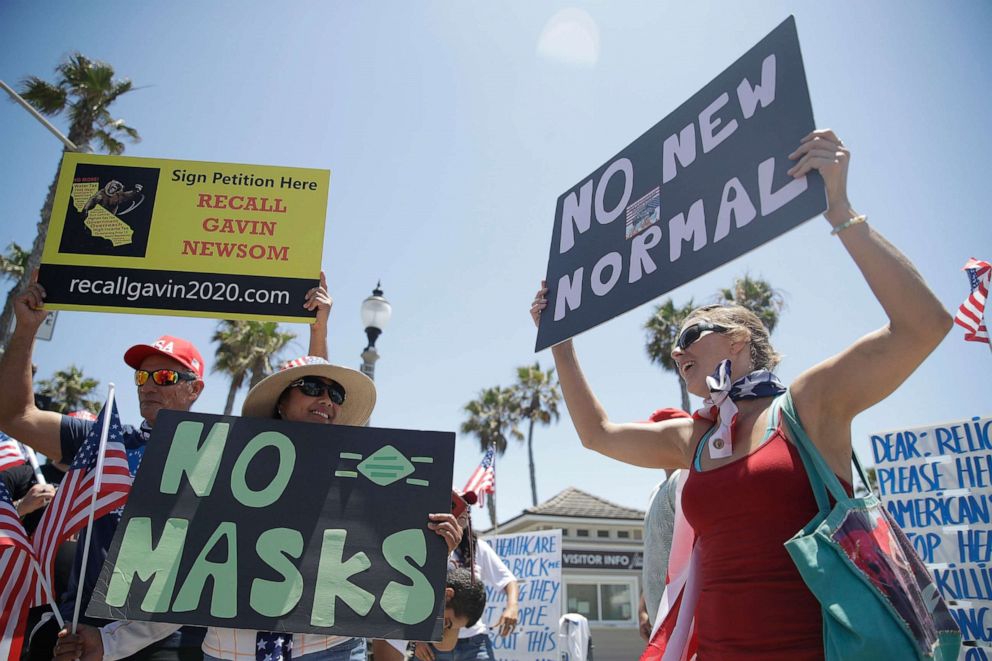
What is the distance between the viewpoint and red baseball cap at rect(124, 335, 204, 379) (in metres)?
3.28

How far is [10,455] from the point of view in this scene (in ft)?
13.6

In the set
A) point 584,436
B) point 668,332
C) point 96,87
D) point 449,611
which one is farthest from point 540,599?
point 668,332

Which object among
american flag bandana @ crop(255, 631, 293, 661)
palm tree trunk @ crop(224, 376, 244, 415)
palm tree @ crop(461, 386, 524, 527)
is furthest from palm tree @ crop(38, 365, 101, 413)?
Answer: american flag bandana @ crop(255, 631, 293, 661)

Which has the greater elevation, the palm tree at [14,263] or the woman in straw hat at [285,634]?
the palm tree at [14,263]

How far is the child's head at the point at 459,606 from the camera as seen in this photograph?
4238 mm

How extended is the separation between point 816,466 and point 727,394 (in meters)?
0.42

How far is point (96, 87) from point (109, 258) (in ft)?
50.7

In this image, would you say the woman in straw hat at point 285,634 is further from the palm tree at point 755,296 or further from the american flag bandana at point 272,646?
the palm tree at point 755,296

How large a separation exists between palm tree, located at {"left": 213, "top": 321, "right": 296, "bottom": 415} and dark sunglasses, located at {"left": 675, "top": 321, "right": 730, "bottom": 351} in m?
23.8

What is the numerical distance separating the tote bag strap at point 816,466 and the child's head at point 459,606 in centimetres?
277

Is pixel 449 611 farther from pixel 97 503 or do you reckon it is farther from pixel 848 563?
pixel 848 563

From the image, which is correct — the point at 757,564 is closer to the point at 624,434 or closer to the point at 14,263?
the point at 624,434

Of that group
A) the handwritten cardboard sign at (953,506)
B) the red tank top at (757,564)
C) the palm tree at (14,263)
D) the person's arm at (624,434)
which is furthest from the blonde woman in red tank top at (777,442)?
the palm tree at (14,263)

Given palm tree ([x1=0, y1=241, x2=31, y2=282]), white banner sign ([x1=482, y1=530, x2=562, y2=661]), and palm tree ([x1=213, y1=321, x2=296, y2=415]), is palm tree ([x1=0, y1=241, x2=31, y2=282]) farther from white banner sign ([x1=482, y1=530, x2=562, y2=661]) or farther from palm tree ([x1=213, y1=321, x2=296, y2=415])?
white banner sign ([x1=482, y1=530, x2=562, y2=661])
